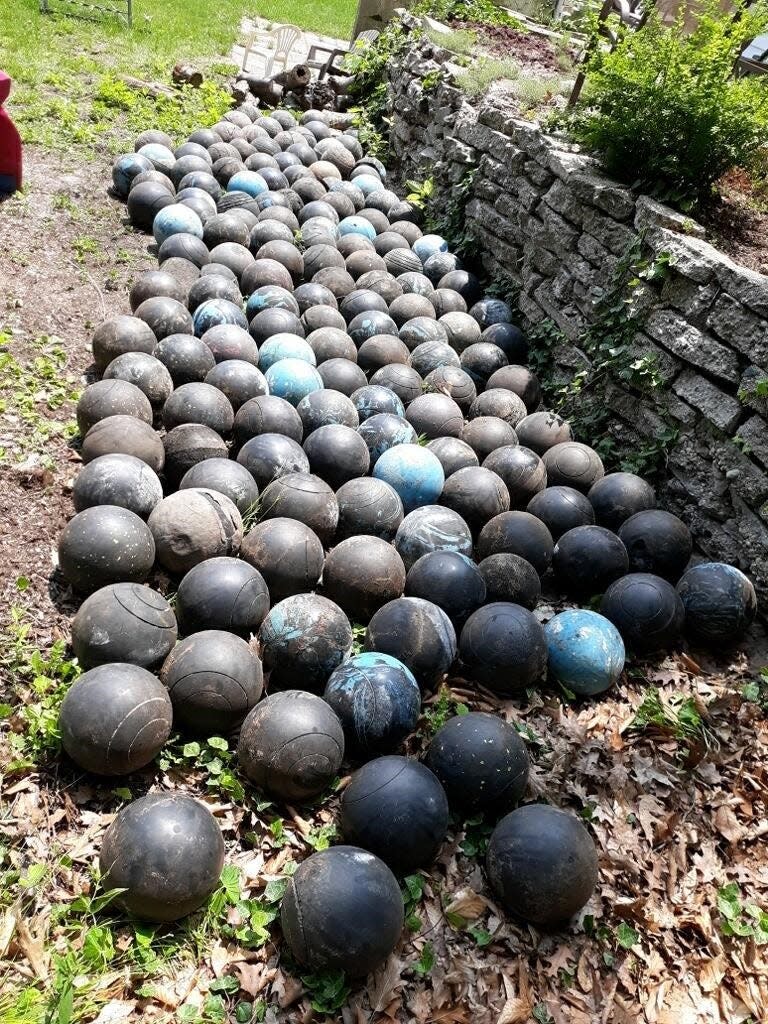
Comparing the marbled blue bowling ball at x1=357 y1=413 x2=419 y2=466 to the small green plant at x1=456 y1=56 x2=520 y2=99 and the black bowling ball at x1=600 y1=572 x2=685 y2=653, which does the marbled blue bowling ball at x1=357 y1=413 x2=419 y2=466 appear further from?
the small green plant at x1=456 y1=56 x2=520 y2=99

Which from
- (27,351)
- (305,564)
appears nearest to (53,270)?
(27,351)

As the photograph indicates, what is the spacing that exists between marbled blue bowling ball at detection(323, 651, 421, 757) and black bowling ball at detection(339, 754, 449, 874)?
44cm

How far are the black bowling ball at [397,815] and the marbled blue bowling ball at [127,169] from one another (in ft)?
35.6

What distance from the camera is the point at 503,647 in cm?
549

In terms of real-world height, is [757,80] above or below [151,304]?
above

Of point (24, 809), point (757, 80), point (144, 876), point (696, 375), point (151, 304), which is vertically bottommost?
point (24, 809)

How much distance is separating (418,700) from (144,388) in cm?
426

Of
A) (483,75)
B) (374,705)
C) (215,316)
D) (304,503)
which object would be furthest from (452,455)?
(483,75)

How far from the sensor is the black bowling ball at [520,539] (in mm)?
6441

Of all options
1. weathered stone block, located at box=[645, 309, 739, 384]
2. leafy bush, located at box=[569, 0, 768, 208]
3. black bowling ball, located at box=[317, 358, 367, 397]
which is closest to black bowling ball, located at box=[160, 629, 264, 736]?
black bowling ball, located at box=[317, 358, 367, 397]

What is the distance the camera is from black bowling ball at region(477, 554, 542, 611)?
6.08m

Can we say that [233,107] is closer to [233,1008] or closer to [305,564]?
[305,564]

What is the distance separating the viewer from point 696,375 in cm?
690

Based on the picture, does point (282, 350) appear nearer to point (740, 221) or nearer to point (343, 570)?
point (343, 570)
